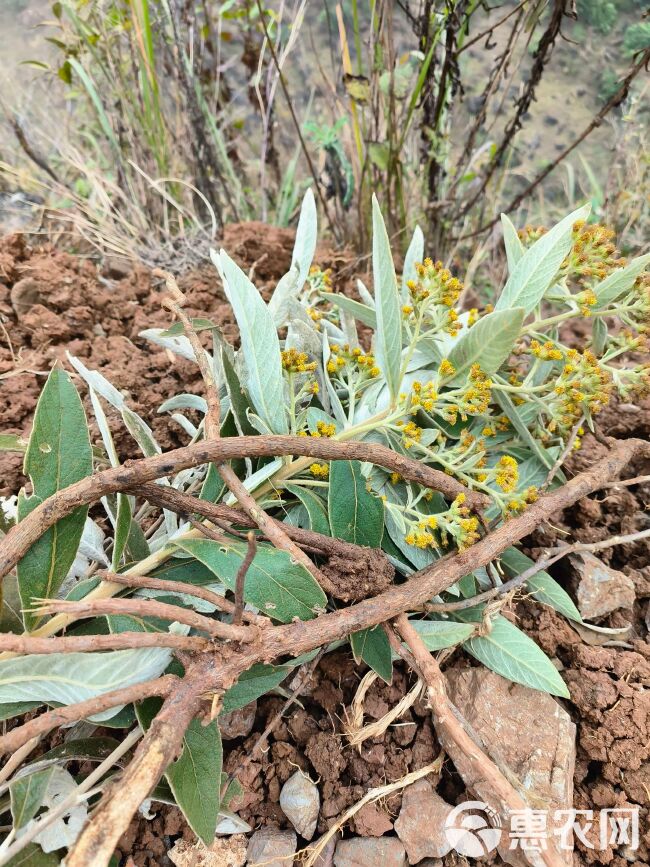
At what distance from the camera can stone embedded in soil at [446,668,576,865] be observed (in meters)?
0.95

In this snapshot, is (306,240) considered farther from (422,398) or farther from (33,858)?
(33,858)

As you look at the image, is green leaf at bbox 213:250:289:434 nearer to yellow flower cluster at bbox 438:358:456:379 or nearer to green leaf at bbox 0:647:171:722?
yellow flower cluster at bbox 438:358:456:379

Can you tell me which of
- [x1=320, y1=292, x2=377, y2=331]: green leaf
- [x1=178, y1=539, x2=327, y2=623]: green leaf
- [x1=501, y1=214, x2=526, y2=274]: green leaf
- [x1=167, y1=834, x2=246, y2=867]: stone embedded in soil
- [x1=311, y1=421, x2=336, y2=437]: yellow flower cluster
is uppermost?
[x1=501, y1=214, x2=526, y2=274]: green leaf

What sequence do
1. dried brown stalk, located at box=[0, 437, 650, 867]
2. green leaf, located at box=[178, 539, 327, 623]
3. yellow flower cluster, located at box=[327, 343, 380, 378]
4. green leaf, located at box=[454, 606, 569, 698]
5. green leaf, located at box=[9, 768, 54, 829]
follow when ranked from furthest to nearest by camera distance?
yellow flower cluster, located at box=[327, 343, 380, 378]
green leaf, located at box=[454, 606, 569, 698]
green leaf, located at box=[178, 539, 327, 623]
green leaf, located at box=[9, 768, 54, 829]
dried brown stalk, located at box=[0, 437, 650, 867]

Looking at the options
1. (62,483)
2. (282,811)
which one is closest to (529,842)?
(282,811)

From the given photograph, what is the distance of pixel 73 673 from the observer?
783 mm

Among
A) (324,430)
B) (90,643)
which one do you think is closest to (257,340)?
(324,430)

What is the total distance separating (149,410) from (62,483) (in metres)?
0.51

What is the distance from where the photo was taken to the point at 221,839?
3.09 ft

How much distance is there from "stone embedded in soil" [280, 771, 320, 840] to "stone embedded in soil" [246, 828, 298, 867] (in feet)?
0.07

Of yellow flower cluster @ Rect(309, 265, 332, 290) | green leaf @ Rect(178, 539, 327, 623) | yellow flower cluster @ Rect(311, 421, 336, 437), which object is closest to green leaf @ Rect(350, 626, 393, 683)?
green leaf @ Rect(178, 539, 327, 623)

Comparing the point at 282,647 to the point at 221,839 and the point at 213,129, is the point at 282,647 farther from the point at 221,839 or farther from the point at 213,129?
the point at 213,129

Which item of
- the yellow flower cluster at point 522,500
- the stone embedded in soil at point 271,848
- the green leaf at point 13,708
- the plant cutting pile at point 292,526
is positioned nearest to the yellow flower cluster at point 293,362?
the plant cutting pile at point 292,526

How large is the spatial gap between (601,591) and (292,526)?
64cm
